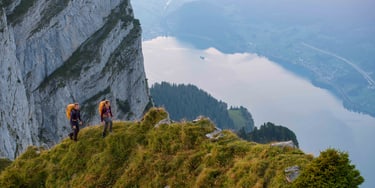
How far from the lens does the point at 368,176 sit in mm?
184500

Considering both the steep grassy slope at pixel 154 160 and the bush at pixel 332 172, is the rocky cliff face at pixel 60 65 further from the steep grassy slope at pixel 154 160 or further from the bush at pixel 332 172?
the bush at pixel 332 172

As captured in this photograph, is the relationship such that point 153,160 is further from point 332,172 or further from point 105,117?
point 332,172

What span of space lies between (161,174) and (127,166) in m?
2.24

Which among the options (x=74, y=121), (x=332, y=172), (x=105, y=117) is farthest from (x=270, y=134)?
(x=332, y=172)

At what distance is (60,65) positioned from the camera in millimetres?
74625

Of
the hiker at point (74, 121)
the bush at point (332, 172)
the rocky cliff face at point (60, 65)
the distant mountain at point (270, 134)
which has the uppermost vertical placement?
the distant mountain at point (270, 134)

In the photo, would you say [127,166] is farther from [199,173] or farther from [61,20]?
[61,20]

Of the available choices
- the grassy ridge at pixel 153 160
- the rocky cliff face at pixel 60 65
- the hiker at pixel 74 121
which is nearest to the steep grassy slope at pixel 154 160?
the grassy ridge at pixel 153 160

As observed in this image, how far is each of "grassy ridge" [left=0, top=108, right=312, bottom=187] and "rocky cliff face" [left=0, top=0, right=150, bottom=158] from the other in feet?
67.2

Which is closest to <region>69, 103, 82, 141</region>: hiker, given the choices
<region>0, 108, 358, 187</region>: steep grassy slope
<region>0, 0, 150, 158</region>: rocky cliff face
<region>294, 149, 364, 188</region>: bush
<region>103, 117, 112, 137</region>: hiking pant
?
<region>0, 108, 358, 187</region>: steep grassy slope

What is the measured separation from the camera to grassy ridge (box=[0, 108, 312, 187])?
50.6 ft

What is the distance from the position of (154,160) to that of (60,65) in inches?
2409

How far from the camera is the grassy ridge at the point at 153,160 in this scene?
50.6ft

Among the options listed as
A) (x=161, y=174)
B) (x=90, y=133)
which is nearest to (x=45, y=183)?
(x=90, y=133)
